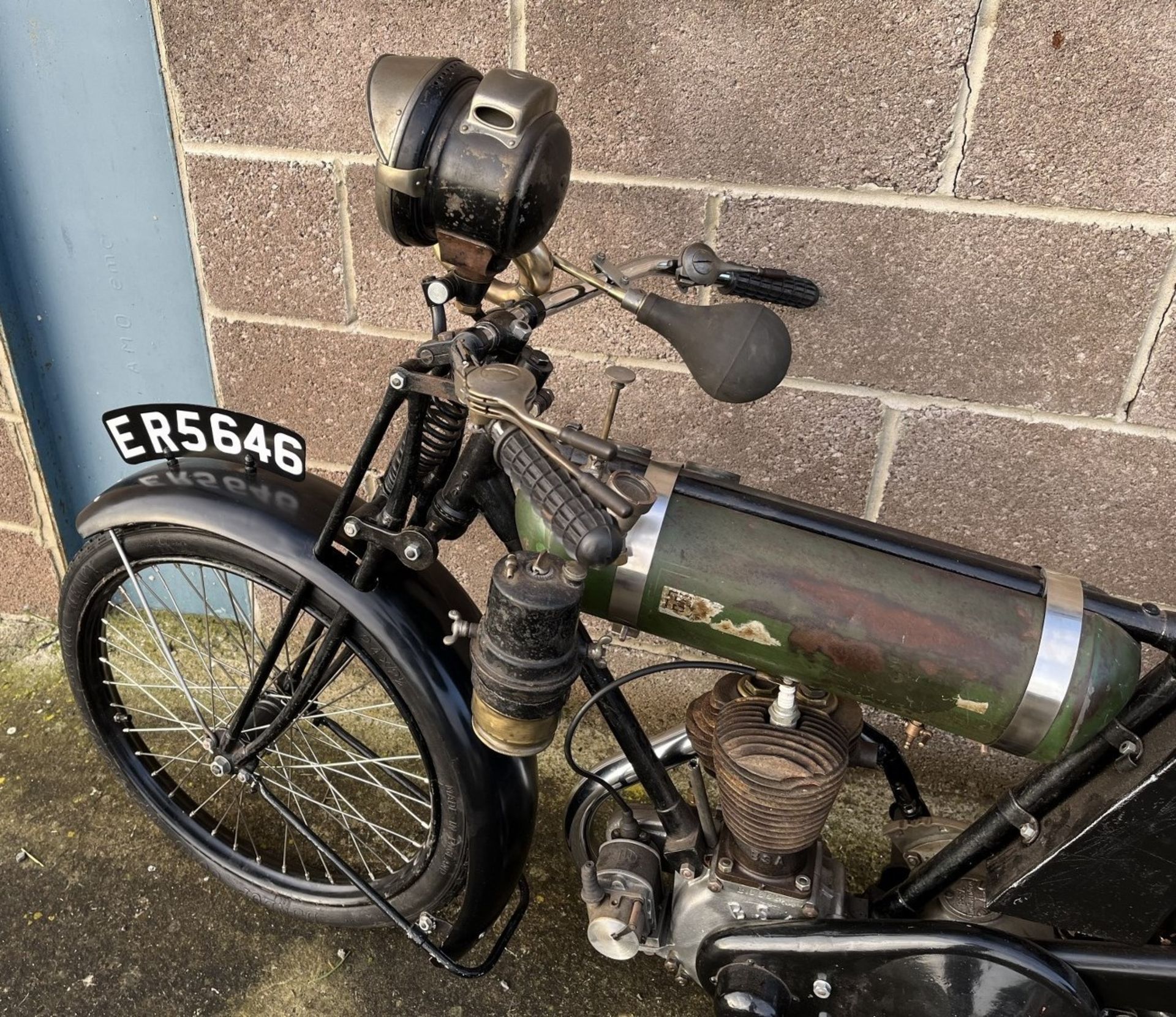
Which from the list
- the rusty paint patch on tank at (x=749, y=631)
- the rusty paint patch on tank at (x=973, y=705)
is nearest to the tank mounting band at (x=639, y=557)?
the rusty paint patch on tank at (x=749, y=631)

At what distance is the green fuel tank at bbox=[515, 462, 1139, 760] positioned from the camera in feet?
3.44

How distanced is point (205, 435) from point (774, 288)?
0.91m

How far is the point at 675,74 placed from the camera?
1.52 metres

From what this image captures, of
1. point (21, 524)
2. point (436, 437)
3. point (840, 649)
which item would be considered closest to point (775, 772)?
point (840, 649)

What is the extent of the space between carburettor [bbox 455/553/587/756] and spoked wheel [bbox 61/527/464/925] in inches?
11.1

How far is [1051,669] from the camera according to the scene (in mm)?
1038

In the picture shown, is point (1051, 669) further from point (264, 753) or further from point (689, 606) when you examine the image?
point (264, 753)

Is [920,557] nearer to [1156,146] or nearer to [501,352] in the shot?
[501,352]

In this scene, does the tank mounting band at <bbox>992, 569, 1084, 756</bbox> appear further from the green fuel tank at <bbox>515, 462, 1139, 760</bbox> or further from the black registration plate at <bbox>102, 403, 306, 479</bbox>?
the black registration plate at <bbox>102, 403, 306, 479</bbox>

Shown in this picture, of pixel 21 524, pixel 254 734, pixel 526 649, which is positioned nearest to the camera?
pixel 526 649

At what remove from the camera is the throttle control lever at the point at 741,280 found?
46.9 inches

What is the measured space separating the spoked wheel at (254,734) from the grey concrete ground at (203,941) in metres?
0.10

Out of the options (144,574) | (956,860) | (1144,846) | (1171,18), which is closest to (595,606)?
(956,860)

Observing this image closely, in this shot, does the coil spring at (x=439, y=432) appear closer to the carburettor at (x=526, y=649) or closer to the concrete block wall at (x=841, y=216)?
Answer: the carburettor at (x=526, y=649)
